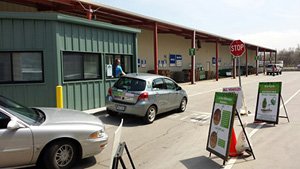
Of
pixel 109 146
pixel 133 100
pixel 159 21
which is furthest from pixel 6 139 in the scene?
pixel 159 21

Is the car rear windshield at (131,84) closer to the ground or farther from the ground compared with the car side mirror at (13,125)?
farther from the ground

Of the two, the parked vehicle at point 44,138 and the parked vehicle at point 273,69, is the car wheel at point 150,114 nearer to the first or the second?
the parked vehicle at point 44,138

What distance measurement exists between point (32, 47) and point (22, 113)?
4780mm

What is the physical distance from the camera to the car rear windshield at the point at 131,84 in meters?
8.68

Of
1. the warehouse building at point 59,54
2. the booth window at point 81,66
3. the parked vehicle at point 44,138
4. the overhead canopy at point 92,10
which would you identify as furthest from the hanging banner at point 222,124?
the overhead canopy at point 92,10

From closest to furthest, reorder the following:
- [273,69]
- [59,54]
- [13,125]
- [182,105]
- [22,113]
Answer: [13,125] < [22,113] < [59,54] < [182,105] < [273,69]

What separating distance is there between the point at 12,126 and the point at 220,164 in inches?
145

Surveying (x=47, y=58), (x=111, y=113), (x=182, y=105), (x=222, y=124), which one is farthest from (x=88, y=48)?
(x=222, y=124)

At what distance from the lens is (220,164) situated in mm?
5141

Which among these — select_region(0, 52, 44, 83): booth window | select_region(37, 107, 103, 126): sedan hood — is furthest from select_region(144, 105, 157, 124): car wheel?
select_region(0, 52, 44, 83): booth window

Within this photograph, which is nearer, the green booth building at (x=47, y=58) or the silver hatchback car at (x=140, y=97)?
the silver hatchback car at (x=140, y=97)

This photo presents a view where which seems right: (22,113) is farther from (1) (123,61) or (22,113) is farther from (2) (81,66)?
(1) (123,61)

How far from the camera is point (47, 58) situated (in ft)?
30.3

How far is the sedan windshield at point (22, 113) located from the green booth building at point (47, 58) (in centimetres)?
407
